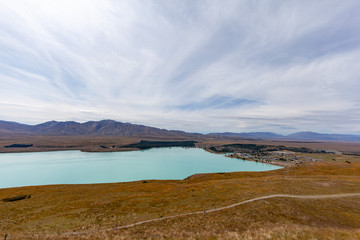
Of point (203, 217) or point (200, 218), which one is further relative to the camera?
point (203, 217)

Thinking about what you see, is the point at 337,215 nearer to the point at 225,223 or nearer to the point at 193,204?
the point at 225,223

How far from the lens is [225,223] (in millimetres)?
22688

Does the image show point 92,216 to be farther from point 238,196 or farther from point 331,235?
point 331,235

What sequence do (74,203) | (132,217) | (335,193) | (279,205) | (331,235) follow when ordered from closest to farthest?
(331,235) → (279,205) → (132,217) → (335,193) → (74,203)

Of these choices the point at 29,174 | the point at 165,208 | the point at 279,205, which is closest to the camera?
the point at 279,205

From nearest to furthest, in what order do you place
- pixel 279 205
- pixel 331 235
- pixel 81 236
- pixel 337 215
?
pixel 331 235
pixel 81 236
pixel 337 215
pixel 279 205

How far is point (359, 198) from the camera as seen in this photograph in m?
32.0

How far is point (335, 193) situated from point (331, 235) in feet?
77.9

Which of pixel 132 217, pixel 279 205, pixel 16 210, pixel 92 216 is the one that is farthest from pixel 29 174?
pixel 279 205

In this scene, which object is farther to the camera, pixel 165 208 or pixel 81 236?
pixel 165 208

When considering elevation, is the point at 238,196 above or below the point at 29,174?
above

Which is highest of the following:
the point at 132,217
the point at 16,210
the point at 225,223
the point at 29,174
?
the point at 225,223

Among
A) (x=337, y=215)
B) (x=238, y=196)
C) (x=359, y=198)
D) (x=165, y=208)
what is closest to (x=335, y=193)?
(x=359, y=198)

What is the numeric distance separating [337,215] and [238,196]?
595 inches
